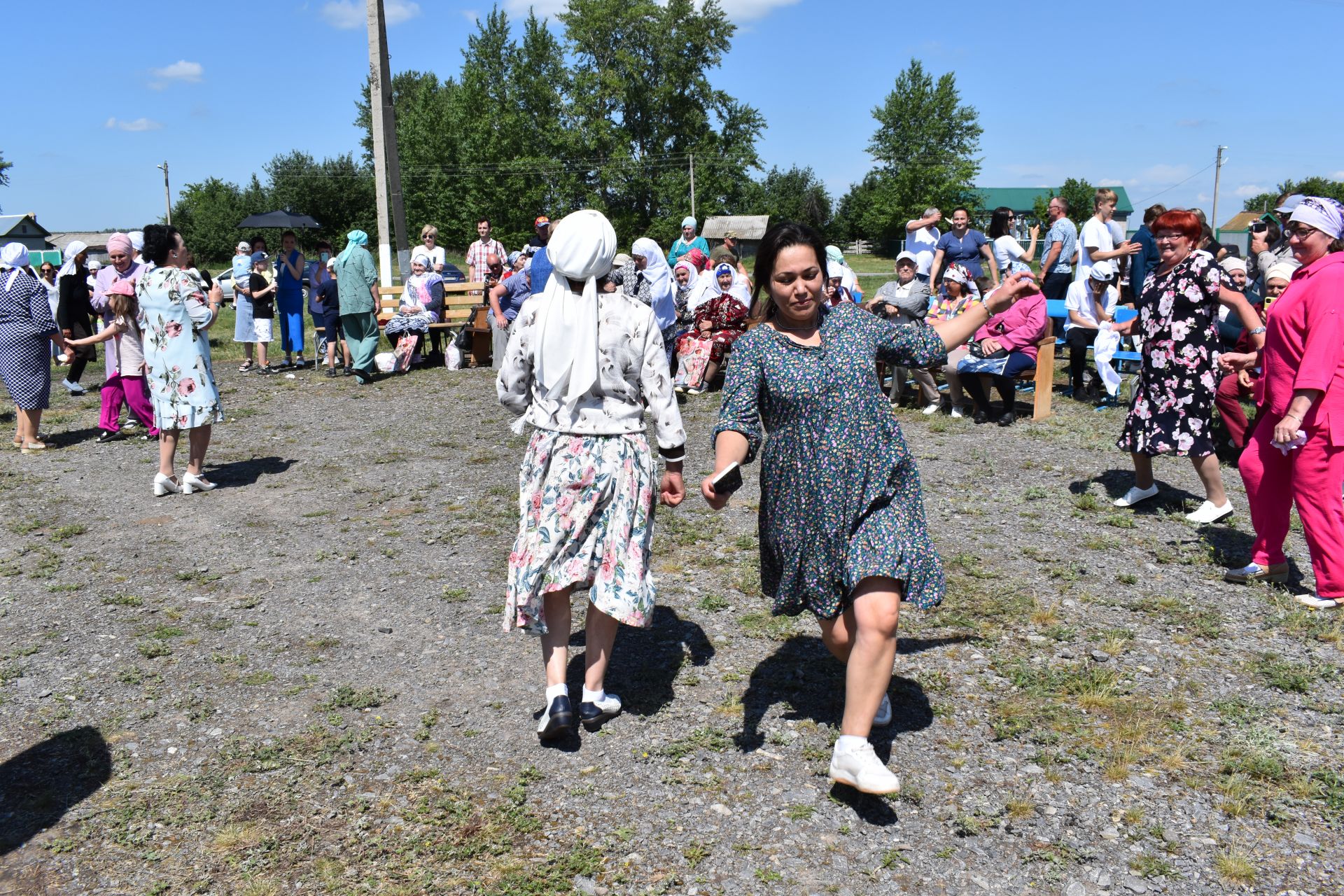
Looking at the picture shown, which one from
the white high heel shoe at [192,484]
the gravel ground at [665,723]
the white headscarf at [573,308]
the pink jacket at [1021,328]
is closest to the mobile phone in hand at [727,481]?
the white headscarf at [573,308]

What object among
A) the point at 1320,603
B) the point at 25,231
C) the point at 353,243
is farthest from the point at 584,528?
the point at 25,231

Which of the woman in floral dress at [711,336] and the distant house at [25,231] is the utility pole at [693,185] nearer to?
the distant house at [25,231]

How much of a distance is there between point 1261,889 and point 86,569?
6.04 meters

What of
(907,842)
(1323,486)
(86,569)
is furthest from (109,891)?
(1323,486)

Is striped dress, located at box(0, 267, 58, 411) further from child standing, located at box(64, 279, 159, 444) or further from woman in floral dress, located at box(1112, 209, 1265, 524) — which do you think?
woman in floral dress, located at box(1112, 209, 1265, 524)

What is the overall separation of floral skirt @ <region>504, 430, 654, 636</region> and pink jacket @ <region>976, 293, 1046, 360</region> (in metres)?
6.37

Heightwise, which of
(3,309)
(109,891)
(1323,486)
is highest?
(3,309)

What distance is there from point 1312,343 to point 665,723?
3.29 meters

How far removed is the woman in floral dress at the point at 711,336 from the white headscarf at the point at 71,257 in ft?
24.9

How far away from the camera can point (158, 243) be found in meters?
7.08

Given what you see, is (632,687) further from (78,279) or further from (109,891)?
(78,279)

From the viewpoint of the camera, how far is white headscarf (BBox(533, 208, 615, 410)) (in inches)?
143

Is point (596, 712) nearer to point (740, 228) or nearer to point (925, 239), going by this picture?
point (925, 239)

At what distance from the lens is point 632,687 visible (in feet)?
14.2
